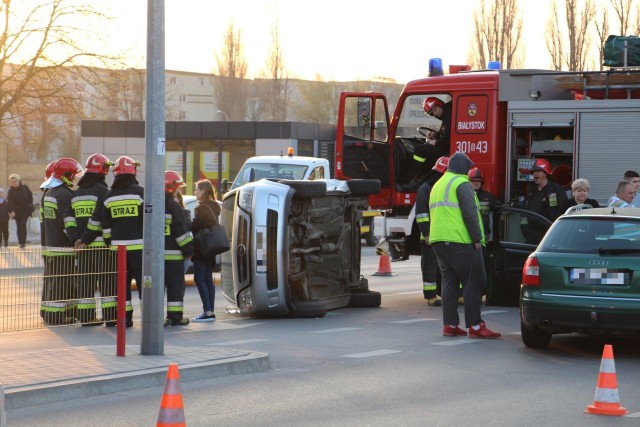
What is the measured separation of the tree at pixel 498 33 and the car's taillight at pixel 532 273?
41878mm

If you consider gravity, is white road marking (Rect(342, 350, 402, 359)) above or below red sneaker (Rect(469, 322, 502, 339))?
below

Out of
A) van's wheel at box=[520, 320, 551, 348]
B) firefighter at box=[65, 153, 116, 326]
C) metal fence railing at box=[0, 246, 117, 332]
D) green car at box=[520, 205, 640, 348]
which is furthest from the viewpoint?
van's wheel at box=[520, 320, 551, 348]

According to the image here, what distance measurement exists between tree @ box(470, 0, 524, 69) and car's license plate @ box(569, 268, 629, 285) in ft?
138

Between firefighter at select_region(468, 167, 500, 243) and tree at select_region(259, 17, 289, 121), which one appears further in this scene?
tree at select_region(259, 17, 289, 121)

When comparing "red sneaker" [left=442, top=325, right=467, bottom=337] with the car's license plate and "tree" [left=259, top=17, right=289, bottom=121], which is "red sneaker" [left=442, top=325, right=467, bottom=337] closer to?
the car's license plate

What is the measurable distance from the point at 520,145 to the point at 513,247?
1.90 metres

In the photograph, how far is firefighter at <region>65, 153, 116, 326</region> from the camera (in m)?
11.6

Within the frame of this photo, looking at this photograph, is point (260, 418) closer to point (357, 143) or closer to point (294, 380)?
point (294, 380)

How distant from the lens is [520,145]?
16.5 metres

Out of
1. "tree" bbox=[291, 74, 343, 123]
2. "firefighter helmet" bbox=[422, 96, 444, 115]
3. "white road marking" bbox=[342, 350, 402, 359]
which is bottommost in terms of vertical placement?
"white road marking" bbox=[342, 350, 402, 359]

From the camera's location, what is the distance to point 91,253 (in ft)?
37.8

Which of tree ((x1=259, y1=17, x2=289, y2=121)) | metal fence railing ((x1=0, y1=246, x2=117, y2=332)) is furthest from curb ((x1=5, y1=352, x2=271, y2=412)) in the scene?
tree ((x1=259, y1=17, x2=289, y2=121))

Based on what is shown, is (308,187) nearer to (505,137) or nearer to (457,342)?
(457,342)

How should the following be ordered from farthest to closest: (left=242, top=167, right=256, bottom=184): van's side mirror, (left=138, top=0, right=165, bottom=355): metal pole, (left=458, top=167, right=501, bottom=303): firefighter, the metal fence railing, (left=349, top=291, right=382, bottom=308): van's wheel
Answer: (left=242, top=167, right=256, bottom=184): van's side mirror, (left=349, top=291, right=382, bottom=308): van's wheel, (left=458, top=167, right=501, bottom=303): firefighter, the metal fence railing, (left=138, top=0, right=165, bottom=355): metal pole
